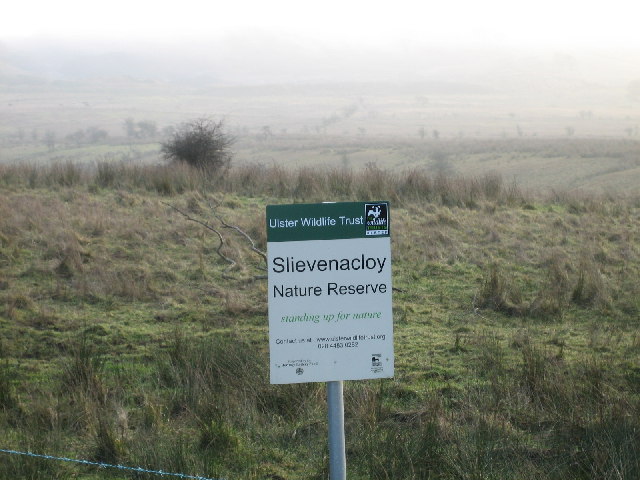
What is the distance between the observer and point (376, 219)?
12.1ft

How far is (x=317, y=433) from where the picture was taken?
484 cm

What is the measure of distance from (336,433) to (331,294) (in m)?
0.67

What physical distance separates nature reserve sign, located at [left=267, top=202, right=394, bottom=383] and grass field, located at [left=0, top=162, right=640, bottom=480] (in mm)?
780

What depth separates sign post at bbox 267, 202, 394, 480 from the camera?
3.63 m

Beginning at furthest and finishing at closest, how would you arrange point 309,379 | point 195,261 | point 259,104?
1. point 259,104
2. point 195,261
3. point 309,379

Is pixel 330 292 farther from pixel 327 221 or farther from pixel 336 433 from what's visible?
pixel 336 433

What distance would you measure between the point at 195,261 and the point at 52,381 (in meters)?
4.26

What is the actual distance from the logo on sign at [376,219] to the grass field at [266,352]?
4.20 ft

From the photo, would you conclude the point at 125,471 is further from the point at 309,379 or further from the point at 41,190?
the point at 41,190

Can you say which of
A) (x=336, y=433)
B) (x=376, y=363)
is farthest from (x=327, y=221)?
(x=336, y=433)

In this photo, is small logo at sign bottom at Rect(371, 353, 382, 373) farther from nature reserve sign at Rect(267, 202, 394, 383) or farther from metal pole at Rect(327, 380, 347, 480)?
metal pole at Rect(327, 380, 347, 480)

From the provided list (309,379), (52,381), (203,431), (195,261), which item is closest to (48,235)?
(195,261)

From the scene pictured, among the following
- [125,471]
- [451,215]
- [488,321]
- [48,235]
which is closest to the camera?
[125,471]

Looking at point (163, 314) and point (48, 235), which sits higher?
point (48, 235)
